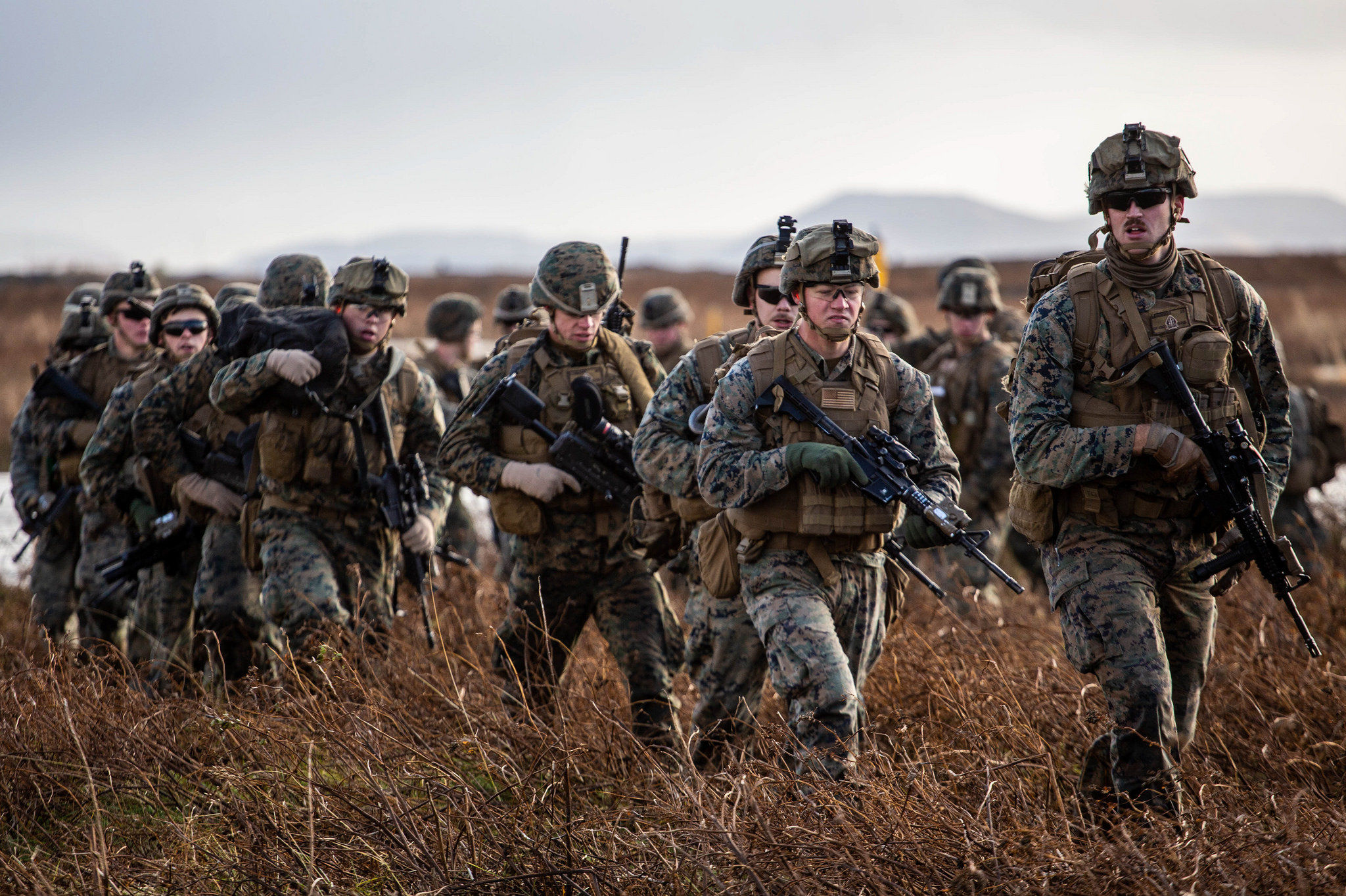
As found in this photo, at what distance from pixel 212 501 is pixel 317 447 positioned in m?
0.85

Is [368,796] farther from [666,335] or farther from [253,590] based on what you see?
[666,335]

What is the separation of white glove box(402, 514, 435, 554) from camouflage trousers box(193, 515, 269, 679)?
32.3 inches

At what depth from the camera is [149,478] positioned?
7250 mm

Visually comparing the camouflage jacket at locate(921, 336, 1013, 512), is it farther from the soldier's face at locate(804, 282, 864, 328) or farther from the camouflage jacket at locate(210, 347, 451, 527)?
the soldier's face at locate(804, 282, 864, 328)

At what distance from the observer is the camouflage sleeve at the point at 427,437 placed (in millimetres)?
6691

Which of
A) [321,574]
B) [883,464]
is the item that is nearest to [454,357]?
[321,574]

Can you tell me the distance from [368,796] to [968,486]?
6.03 metres

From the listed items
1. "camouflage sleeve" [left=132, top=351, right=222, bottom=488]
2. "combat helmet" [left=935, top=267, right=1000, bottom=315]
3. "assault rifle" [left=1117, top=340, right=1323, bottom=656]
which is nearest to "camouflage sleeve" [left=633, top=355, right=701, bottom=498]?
"assault rifle" [left=1117, top=340, right=1323, bottom=656]

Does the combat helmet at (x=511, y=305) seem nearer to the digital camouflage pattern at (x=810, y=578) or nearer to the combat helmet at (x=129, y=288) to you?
the combat helmet at (x=129, y=288)

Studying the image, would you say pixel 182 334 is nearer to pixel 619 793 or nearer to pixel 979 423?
pixel 619 793

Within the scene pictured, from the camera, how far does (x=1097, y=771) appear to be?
4.46 metres

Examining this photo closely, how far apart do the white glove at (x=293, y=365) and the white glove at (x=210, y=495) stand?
983 millimetres

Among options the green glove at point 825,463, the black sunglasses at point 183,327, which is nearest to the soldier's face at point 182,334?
the black sunglasses at point 183,327

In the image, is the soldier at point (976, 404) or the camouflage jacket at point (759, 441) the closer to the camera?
the camouflage jacket at point (759, 441)
